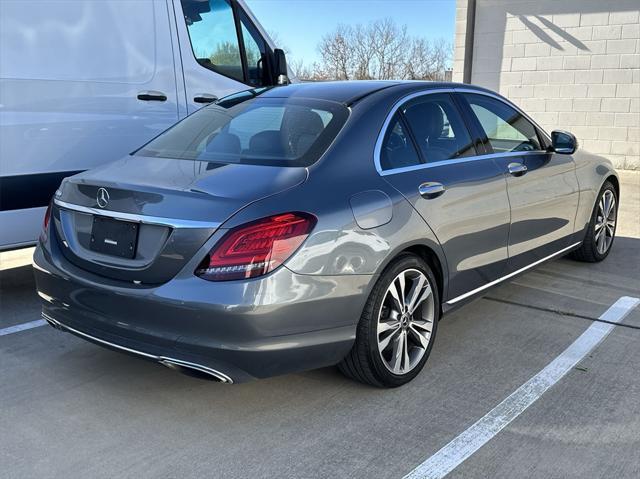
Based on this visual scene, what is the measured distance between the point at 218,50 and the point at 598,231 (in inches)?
146

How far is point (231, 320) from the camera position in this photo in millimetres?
2715

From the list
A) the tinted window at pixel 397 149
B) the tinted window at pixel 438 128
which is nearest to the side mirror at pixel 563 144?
the tinted window at pixel 438 128

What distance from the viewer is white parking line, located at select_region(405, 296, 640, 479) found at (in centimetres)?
273

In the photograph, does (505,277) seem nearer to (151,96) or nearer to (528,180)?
(528,180)

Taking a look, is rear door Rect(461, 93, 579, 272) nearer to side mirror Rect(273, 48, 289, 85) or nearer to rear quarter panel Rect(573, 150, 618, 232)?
rear quarter panel Rect(573, 150, 618, 232)

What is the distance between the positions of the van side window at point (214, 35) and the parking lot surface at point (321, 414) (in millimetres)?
2717

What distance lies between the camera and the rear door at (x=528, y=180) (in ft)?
13.9

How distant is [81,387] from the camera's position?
3.44m

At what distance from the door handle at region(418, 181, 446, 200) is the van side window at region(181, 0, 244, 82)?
2896 mm

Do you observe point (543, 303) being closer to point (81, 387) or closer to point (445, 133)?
point (445, 133)

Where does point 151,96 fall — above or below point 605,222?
above

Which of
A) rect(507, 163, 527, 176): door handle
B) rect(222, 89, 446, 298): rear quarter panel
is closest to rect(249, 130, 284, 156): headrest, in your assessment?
rect(222, 89, 446, 298): rear quarter panel

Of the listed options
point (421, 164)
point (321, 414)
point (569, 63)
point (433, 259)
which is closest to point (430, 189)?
point (421, 164)

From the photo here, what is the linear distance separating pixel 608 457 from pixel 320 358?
131 cm
